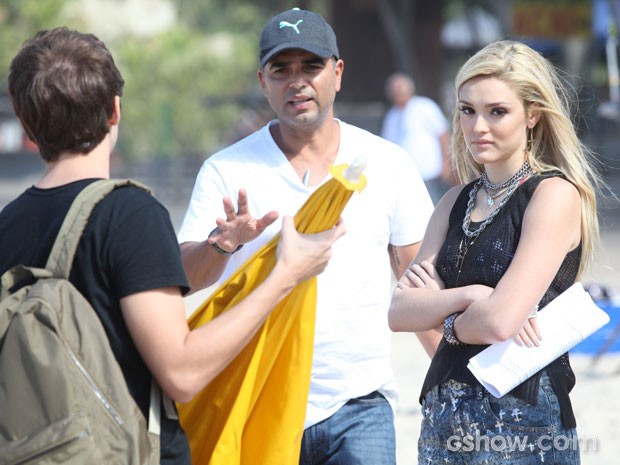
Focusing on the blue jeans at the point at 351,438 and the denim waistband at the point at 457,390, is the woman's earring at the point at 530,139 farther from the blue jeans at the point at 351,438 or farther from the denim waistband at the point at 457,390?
the blue jeans at the point at 351,438

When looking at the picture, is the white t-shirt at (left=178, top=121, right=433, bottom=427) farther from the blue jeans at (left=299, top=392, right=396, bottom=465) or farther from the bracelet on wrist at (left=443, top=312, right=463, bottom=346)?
the bracelet on wrist at (left=443, top=312, right=463, bottom=346)

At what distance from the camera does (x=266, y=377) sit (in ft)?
9.37

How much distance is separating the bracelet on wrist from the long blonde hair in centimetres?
41

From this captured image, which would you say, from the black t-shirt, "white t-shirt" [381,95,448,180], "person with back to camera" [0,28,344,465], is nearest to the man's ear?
"person with back to camera" [0,28,344,465]

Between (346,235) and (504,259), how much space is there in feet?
2.26

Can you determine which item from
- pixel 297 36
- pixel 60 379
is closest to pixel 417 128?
pixel 297 36

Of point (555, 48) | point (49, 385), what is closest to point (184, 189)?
point (555, 48)

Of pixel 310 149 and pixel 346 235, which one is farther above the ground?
pixel 310 149

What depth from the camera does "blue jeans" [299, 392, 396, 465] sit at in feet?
11.0

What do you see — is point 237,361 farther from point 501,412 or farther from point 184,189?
point 184,189

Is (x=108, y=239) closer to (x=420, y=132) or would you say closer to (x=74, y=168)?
(x=74, y=168)

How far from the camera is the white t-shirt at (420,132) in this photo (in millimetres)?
12414

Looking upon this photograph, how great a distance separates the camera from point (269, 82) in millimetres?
3549

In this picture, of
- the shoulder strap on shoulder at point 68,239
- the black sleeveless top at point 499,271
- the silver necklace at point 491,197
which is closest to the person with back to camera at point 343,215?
the black sleeveless top at point 499,271
